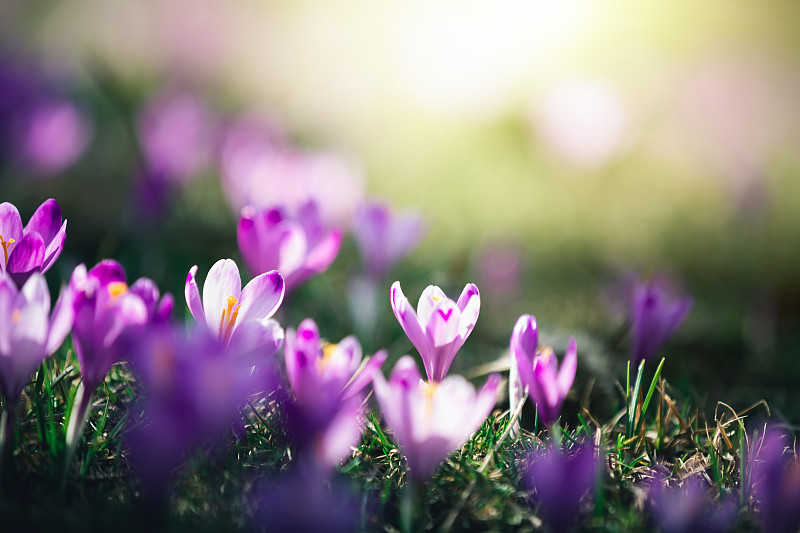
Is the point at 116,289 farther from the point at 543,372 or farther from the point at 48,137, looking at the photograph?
the point at 48,137

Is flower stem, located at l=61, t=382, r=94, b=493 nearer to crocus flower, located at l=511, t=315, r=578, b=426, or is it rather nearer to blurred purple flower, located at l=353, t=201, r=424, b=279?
crocus flower, located at l=511, t=315, r=578, b=426

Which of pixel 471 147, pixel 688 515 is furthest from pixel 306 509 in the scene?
pixel 471 147

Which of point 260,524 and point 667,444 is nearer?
point 260,524

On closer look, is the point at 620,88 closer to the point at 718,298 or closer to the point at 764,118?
the point at 764,118

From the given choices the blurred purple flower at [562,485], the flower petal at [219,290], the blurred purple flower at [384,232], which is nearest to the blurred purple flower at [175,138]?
the blurred purple flower at [384,232]

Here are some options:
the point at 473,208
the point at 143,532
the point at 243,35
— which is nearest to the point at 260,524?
the point at 143,532

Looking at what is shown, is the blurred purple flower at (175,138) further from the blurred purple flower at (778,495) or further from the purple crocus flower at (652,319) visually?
the blurred purple flower at (778,495)

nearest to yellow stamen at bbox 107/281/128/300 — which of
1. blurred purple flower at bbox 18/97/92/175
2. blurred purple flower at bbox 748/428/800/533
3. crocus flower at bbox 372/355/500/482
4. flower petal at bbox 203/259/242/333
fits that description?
flower petal at bbox 203/259/242/333
